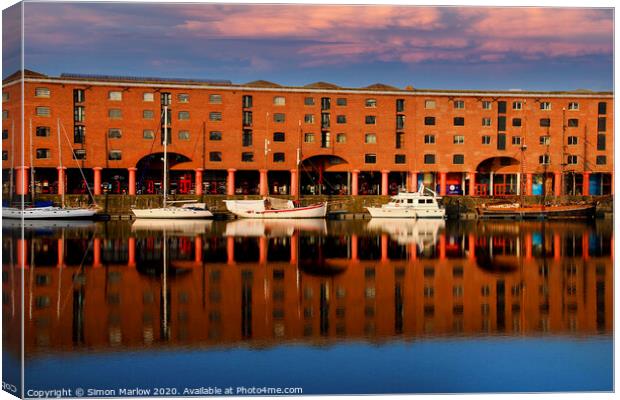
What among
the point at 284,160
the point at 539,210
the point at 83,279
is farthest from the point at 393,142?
the point at 83,279

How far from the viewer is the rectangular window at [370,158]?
6028 cm

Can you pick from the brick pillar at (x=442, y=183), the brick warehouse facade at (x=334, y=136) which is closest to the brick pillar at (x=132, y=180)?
the brick warehouse facade at (x=334, y=136)

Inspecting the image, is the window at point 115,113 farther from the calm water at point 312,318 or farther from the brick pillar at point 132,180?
the calm water at point 312,318

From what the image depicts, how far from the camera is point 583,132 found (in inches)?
2352

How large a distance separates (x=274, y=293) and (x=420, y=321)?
461cm

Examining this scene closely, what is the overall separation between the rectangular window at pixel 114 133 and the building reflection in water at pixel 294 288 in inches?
878

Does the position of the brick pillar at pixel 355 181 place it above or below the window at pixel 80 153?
below

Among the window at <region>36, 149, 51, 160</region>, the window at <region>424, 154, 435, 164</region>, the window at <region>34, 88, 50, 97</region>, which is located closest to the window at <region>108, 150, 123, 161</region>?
the window at <region>36, 149, 51, 160</region>

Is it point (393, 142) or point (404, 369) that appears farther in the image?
point (393, 142)

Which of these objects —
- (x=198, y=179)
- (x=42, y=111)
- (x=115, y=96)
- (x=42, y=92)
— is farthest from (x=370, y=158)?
(x=42, y=92)

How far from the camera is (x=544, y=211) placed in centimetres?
5419

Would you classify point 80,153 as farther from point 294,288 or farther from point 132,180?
point 294,288

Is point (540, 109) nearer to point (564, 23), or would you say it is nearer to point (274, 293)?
point (274, 293)

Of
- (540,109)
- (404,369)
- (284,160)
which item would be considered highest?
(540,109)
